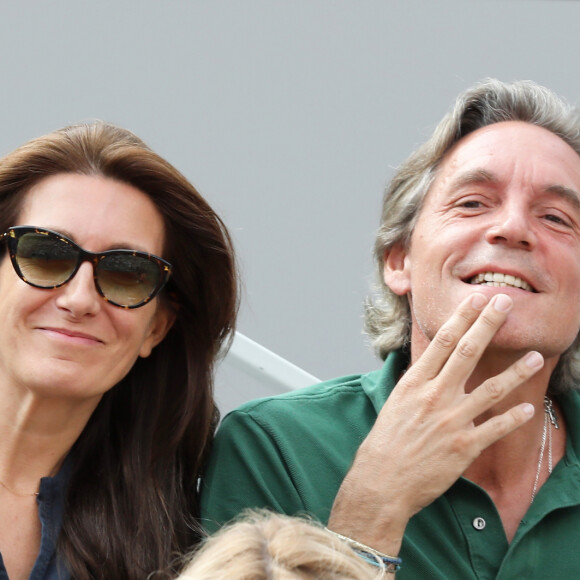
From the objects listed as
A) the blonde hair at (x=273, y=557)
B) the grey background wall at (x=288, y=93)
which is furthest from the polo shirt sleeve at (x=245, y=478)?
the grey background wall at (x=288, y=93)

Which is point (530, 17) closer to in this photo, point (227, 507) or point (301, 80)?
point (301, 80)

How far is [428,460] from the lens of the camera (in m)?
2.32

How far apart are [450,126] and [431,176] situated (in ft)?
0.50

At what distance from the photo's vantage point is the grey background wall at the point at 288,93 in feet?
12.7

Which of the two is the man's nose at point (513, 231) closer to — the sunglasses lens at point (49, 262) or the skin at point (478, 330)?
the skin at point (478, 330)

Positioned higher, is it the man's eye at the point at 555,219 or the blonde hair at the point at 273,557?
the man's eye at the point at 555,219

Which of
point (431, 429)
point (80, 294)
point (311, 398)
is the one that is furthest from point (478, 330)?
point (80, 294)

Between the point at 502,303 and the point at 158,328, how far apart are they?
0.87 m

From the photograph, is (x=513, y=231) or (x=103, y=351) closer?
(x=103, y=351)

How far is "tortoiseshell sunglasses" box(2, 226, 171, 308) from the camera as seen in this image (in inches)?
87.0

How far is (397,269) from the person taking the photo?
2.99 meters

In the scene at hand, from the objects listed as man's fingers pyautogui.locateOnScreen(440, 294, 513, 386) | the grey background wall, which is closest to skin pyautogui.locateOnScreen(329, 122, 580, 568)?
man's fingers pyautogui.locateOnScreen(440, 294, 513, 386)

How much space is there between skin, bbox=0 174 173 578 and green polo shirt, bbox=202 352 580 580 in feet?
1.28

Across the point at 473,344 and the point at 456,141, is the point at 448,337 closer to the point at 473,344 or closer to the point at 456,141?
the point at 473,344
